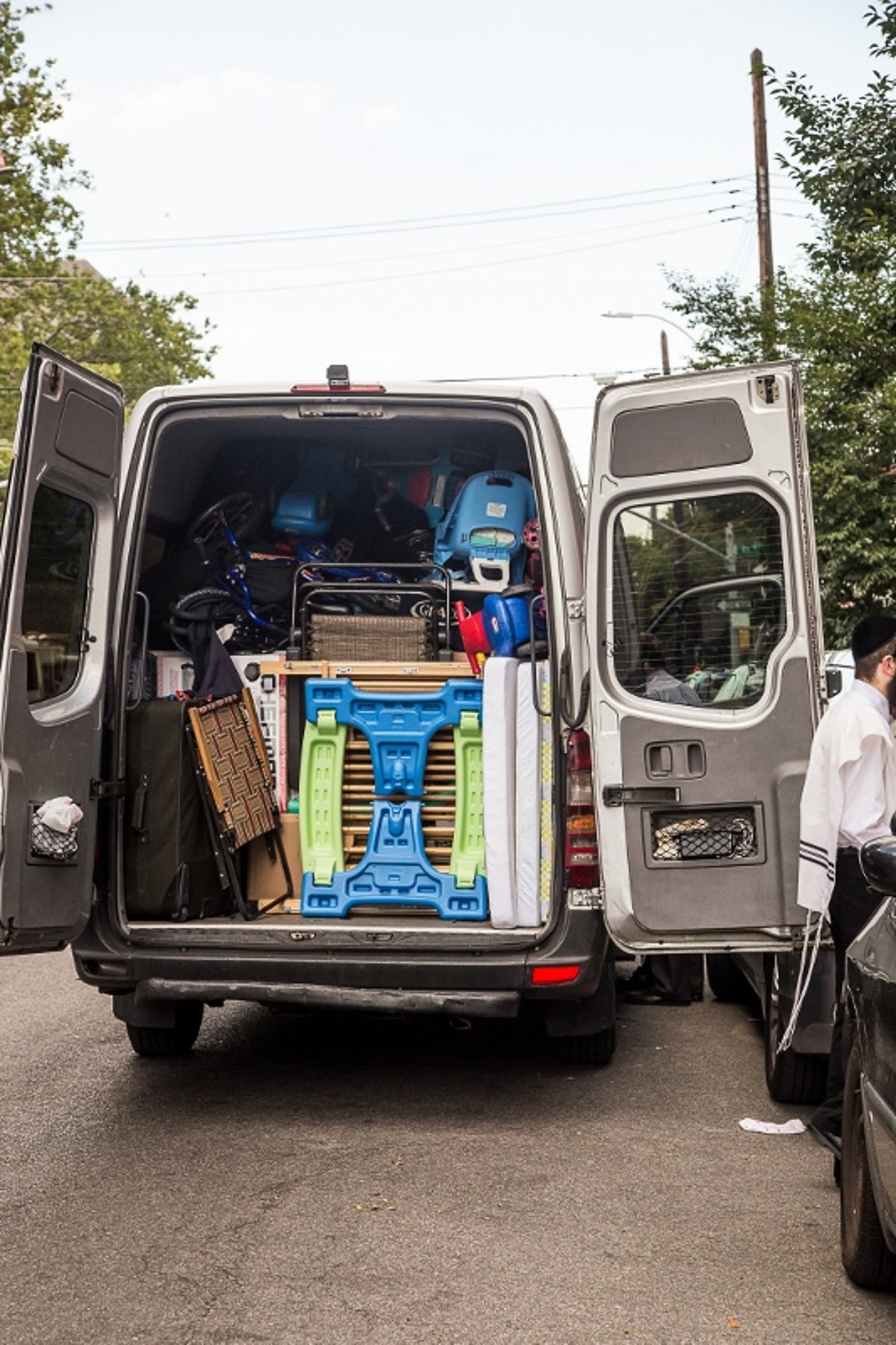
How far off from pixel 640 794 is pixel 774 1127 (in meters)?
1.26

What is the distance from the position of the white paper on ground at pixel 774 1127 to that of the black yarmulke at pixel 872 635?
165 cm

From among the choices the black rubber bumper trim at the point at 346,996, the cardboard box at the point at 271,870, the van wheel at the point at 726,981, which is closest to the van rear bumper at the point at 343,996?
the black rubber bumper trim at the point at 346,996

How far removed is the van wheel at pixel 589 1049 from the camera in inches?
278

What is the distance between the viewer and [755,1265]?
459 cm

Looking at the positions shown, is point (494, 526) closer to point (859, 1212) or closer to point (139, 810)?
point (139, 810)

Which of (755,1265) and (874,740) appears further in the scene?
(874,740)

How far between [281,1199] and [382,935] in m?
1.17

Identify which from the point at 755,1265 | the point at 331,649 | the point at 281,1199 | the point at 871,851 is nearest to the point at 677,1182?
the point at 755,1265

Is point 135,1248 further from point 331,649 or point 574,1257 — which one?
point 331,649

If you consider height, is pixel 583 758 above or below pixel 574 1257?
above

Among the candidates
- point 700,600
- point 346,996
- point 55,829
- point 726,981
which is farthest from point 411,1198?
point 726,981

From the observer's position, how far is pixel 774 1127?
606 cm

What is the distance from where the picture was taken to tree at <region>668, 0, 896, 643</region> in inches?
484

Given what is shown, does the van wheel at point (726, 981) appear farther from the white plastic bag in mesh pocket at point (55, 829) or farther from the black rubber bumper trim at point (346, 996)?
the white plastic bag in mesh pocket at point (55, 829)
